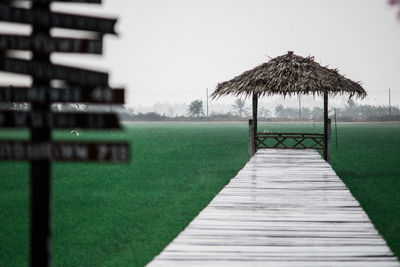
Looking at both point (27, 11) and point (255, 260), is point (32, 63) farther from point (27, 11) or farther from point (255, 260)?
point (255, 260)

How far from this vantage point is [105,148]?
8.77 feet

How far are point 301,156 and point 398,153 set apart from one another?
10.9 m

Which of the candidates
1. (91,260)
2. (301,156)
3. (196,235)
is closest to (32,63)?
(196,235)

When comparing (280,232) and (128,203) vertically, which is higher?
(280,232)

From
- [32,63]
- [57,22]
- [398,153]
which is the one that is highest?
[57,22]

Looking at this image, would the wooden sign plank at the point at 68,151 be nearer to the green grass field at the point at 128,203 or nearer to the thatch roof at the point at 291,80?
the green grass field at the point at 128,203

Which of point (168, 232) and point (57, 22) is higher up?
point (57, 22)

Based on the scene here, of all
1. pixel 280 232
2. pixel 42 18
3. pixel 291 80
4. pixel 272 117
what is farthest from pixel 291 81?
pixel 272 117

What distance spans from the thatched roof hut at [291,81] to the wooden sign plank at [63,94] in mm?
13299

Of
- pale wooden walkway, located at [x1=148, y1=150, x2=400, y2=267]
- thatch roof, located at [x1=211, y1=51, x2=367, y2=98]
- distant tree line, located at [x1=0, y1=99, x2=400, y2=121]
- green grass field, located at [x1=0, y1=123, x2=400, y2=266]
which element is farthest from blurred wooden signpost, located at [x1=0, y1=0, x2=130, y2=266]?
distant tree line, located at [x1=0, y1=99, x2=400, y2=121]

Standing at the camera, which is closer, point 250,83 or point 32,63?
point 32,63

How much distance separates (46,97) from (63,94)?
0.08m

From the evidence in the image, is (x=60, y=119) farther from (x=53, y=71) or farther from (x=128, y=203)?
(x=128, y=203)

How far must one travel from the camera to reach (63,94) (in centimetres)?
275
